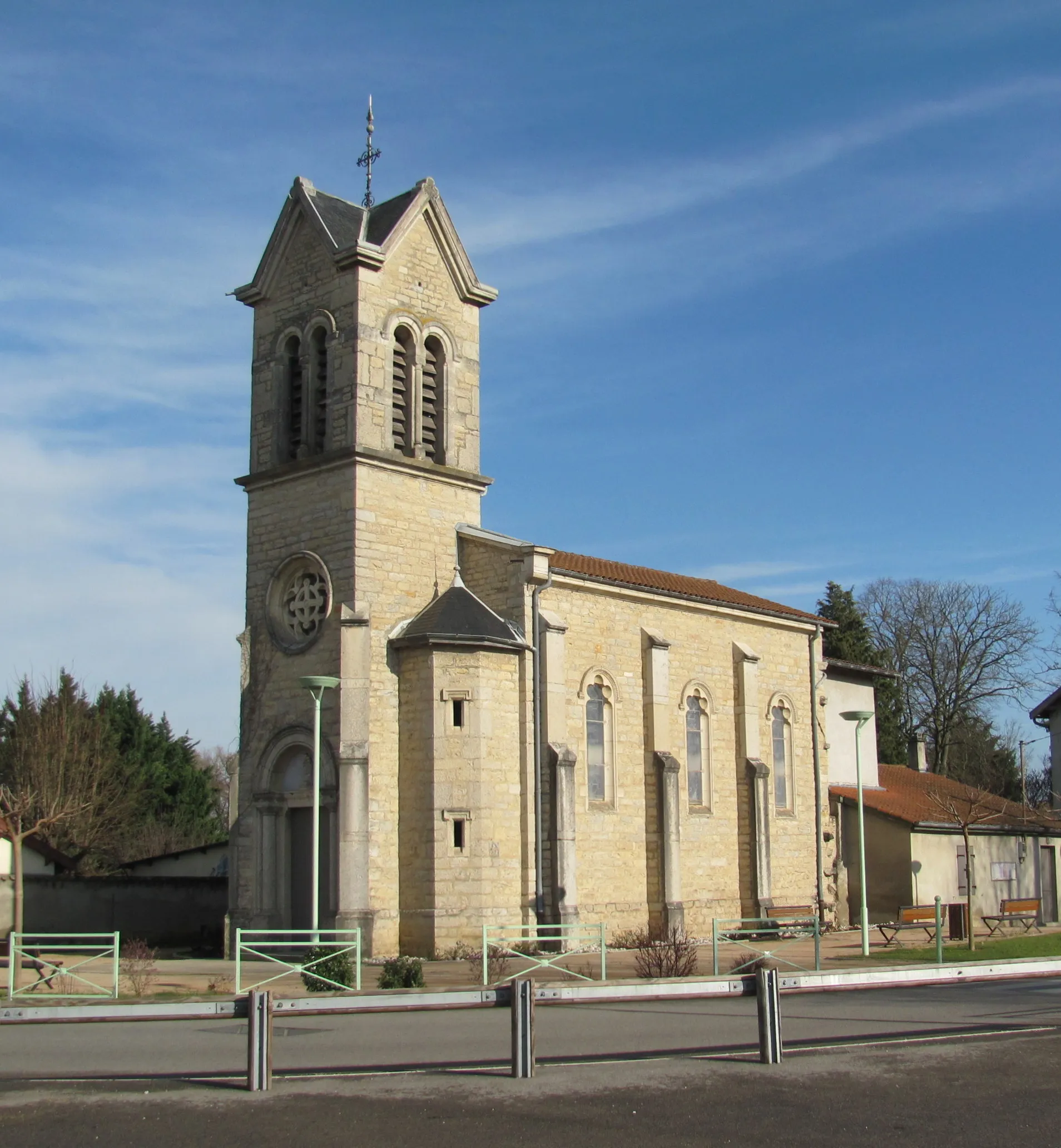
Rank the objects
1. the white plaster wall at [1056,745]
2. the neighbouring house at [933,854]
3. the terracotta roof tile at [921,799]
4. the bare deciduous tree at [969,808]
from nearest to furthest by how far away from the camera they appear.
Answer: the bare deciduous tree at [969,808] < the neighbouring house at [933,854] < the terracotta roof tile at [921,799] < the white plaster wall at [1056,745]

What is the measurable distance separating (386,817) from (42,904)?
13.6 metres

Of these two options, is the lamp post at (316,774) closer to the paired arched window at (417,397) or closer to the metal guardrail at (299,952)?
the metal guardrail at (299,952)

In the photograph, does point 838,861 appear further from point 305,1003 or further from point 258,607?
point 305,1003

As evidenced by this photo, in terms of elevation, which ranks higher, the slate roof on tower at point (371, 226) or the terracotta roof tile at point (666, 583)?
the slate roof on tower at point (371, 226)

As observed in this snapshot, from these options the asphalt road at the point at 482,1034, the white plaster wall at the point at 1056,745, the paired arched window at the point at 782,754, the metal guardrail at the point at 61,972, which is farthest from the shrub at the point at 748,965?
the white plaster wall at the point at 1056,745

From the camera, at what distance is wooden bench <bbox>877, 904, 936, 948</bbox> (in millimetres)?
27797

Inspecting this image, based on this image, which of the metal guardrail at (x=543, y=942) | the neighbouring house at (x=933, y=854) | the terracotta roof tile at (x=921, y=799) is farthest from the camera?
the terracotta roof tile at (x=921, y=799)

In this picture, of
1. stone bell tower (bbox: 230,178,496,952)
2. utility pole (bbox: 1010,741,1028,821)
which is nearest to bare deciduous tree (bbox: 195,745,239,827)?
stone bell tower (bbox: 230,178,496,952)

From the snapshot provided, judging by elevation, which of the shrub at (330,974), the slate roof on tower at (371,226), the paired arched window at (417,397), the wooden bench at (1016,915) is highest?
the slate roof on tower at (371,226)

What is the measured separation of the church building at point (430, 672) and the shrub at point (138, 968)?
356 cm

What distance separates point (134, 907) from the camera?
34000 mm

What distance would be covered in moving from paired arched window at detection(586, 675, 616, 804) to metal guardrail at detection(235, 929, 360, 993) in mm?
6359

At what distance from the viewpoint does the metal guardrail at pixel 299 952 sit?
18750mm

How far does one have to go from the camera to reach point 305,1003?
16.7 meters
